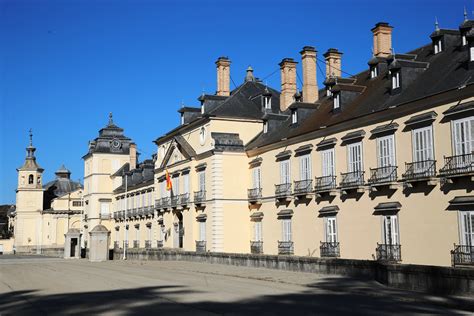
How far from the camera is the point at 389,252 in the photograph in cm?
2878

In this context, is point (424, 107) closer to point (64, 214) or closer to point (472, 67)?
point (472, 67)

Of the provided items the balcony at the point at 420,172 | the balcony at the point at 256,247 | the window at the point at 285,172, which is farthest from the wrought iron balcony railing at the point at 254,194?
the balcony at the point at 420,172

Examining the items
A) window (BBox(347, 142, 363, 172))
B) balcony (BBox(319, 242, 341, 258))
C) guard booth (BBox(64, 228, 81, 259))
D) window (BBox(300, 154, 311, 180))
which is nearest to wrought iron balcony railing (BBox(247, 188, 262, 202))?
window (BBox(300, 154, 311, 180))

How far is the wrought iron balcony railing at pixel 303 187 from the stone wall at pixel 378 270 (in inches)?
215

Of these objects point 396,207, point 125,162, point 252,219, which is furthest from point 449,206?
point 125,162

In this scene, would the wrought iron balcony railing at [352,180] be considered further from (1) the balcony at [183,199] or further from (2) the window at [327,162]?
(1) the balcony at [183,199]

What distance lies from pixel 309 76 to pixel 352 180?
41.9 ft

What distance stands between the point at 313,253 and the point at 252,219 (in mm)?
8170

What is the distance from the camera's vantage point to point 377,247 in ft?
97.6

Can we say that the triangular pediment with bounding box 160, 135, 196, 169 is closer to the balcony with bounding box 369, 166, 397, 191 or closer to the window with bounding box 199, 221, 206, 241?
the window with bounding box 199, 221, 206, 241

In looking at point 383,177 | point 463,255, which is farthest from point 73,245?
point 463,255

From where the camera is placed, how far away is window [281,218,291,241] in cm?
3800

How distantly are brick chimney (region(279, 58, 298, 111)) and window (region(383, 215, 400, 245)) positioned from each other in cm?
1840

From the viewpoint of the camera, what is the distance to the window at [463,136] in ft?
79.8
